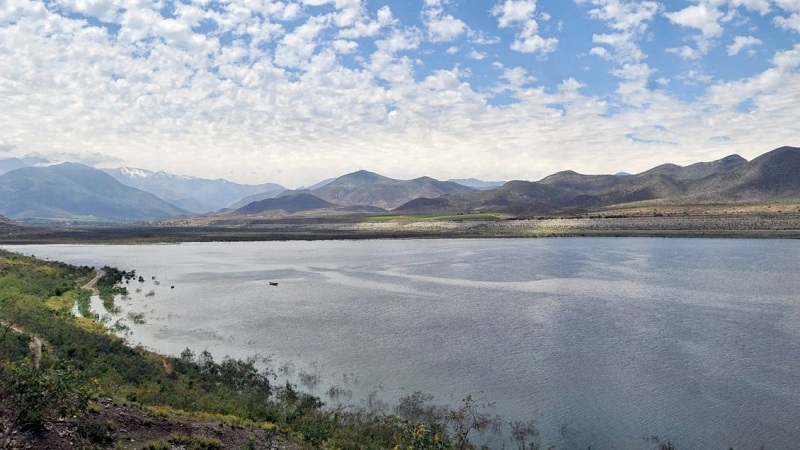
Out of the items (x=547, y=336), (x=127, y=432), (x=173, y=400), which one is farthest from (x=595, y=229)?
(x=127, y=432)

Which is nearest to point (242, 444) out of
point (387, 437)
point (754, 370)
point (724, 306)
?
point (387, 437)

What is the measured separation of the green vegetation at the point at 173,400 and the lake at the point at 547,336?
2311 mm

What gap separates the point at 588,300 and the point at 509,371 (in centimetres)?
2655

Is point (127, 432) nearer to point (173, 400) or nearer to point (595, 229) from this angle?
point (173, 400)

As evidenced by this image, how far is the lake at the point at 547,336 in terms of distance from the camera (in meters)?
25.3

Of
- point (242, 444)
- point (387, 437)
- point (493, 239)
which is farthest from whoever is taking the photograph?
point (493, 239)

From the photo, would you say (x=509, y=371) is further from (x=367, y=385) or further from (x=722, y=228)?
(x=722, y=228)

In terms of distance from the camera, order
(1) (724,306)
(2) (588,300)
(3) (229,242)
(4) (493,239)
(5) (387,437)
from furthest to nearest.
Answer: (3) (229,242)
(4) (493,239)
(2) (588,300)
(1) (724,306)
(5) (387,437)

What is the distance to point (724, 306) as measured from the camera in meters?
49.6

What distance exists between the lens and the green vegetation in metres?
15.6

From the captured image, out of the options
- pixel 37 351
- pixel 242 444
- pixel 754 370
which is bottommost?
pixel 754 370

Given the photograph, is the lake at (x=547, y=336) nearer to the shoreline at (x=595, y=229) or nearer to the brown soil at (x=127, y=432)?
the brown soil at (x=127, y=432)

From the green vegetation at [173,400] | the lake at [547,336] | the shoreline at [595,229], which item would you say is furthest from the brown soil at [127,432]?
the shoreline at [595,229]

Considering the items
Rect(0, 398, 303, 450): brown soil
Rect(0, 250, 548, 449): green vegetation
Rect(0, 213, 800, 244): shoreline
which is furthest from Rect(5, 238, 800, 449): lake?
Rect(0, 213, 800, 244): shoreline
